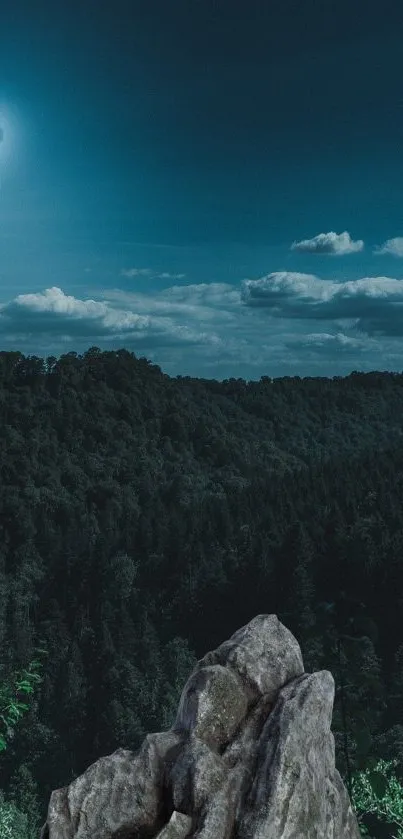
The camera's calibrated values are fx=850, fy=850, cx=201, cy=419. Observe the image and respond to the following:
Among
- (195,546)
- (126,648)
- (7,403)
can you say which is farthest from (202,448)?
(126,648)

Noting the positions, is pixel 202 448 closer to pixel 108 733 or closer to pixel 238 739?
pixel 108 733

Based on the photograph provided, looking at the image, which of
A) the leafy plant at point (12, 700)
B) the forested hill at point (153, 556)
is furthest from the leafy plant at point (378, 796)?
the leafy plant at point (12, 700)

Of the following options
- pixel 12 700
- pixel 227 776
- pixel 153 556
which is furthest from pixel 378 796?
pixel 153 556

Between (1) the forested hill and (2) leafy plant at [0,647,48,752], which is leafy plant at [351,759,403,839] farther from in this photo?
(2) leafy plant at [0,647,48,752]

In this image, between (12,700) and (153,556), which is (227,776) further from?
(153,556)

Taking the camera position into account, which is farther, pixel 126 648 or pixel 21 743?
pixel 126 648

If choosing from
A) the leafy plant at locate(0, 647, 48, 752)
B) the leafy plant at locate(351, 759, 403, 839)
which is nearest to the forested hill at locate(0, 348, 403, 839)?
the leafy plant at locate(351, 759, 403, 839)
